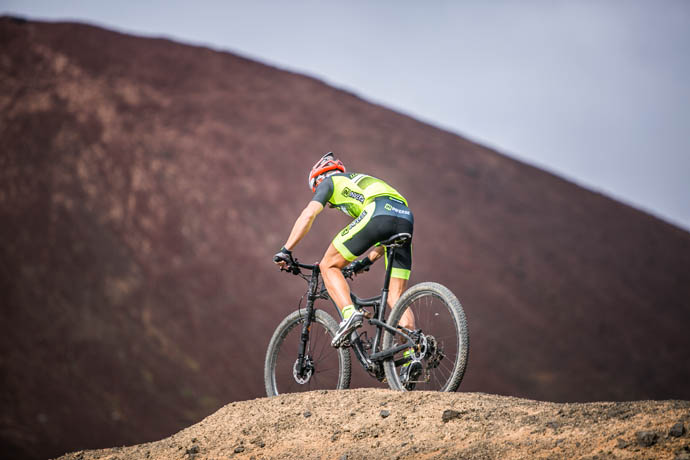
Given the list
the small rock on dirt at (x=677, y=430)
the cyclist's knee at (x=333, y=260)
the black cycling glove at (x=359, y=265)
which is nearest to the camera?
the small rock on dirt at (x=677, y=430)

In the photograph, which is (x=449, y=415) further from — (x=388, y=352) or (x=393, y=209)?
(x=393, y=209)

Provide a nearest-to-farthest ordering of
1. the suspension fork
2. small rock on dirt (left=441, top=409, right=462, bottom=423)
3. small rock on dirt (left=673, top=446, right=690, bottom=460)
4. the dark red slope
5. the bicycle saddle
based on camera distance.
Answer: small rock on dirt (left=673, top=446, right=690, bottom=460), small rock on dirt (left=441, top=409, right=462, bottom=423), the bicycle saddle, the suspension fork, the dark red slope

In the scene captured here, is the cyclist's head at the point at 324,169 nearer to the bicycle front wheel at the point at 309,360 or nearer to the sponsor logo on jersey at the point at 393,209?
the sponsor logo on jersey at the point at 393,209

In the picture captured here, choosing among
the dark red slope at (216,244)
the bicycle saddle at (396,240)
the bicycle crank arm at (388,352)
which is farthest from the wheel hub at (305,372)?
the dark red slope at (216,244)

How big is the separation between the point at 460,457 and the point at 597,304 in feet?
70.8

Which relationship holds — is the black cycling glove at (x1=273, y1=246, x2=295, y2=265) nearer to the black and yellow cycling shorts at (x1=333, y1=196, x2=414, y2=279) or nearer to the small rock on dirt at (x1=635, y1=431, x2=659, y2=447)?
the black and yellow cycling shorts at (x1=333, y1=196, x2=414, y2=279)

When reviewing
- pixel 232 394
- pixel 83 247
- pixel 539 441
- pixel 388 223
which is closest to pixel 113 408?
pixel 232 394

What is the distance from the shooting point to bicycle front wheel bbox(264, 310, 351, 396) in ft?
18.2

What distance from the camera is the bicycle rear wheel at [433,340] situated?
4703 mm

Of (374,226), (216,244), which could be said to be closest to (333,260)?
(374,226)

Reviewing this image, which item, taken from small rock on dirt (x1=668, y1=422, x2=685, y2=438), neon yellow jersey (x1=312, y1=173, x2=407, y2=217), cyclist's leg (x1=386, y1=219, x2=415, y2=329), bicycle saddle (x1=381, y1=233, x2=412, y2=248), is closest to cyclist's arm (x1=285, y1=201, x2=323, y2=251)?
neon yellow jersey (x1=312, y1=173, x2=407, y2=217)

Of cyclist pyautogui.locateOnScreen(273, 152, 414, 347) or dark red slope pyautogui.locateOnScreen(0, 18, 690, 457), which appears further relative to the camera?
dark red slope pyautogui.locateOnScreen(0, 18, 690, 457)

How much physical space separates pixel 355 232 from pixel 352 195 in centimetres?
36

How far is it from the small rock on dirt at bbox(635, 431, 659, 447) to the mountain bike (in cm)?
149
